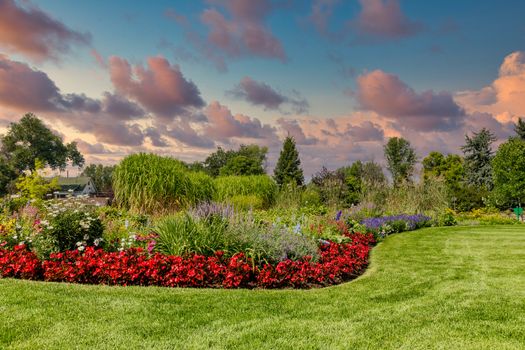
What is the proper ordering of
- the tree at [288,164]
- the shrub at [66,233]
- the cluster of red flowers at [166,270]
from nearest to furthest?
1. the cluster of red flowers at [166,270]
2. the shrub at [66,233]
3. the tree at [288,164]

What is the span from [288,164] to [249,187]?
28473mm

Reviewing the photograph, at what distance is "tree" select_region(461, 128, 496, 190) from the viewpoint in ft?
103

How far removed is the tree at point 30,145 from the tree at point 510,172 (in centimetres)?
4614

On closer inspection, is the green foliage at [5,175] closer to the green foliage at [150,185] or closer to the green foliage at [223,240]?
the green foliage at [150,185]

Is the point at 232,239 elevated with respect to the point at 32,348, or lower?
elevated

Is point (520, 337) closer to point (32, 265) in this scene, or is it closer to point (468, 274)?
point (468, 274)

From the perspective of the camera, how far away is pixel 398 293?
5496mm

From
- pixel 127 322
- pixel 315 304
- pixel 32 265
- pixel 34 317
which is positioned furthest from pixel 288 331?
pixel 32 265

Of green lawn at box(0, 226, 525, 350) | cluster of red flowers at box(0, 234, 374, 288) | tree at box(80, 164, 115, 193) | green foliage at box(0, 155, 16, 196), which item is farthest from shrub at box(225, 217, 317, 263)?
tree at box(80, 164, 115, 193)

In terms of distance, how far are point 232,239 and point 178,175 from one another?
21.1 ft

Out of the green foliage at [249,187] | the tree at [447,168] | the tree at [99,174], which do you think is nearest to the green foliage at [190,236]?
the green foliage at [249,187]

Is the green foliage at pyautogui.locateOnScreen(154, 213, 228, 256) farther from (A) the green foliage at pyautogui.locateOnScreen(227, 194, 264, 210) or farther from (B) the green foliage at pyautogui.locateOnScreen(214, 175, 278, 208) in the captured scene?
(B) the green foliage at pyautogui.locateOnScreen(214, 175, 278, 208)

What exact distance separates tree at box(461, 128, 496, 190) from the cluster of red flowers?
29.3 meters

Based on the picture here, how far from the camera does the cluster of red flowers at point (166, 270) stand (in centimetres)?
570
